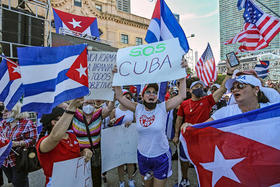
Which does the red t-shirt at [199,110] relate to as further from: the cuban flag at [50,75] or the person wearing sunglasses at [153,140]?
the cuban flag at [50,75]

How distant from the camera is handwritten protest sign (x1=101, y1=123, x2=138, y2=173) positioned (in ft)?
10.5

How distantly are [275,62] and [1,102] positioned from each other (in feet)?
125

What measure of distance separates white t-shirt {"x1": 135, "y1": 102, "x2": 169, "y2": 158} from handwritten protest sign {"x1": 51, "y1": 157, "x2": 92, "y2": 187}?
0.83 metres

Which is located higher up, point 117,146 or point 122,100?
point 122,100

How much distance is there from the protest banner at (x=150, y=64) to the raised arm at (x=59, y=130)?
3.36ft

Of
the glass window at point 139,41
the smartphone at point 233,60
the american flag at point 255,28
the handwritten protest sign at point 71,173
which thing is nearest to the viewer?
the handwritten protest sign at point 71,173

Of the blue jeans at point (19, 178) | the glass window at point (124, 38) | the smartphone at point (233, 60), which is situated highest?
the glass window at point (124, 38)

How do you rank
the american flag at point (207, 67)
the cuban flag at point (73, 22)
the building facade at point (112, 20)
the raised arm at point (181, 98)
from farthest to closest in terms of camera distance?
the building facade at point (112, 20) → the cuban flag at point (73, 22) → the american flag at point (207, 67) → the raised arm at point (181, 98)

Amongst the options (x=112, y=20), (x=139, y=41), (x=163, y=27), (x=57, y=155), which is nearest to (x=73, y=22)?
(x=163, y=27)

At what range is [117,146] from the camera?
339cm

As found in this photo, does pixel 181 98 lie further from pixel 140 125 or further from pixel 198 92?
pixel 198 92

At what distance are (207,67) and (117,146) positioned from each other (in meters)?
5.91

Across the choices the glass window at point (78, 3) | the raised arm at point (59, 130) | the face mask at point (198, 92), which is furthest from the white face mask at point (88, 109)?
the glass window at point (78, 3)

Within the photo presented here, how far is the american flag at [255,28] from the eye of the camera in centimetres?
551
